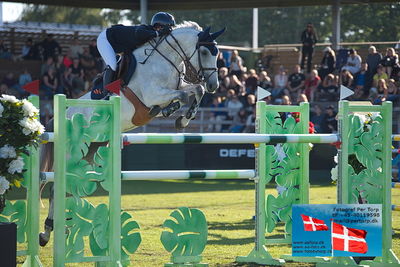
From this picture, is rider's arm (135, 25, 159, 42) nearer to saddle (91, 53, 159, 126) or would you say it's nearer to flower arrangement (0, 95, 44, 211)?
saddle (91, 53, 159, 126)

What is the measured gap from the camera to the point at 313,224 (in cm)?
570

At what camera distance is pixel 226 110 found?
55.4ft

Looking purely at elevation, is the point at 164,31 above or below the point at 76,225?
above

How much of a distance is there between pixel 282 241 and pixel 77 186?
2.04 m

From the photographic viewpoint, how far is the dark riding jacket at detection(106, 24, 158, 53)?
26.7ft

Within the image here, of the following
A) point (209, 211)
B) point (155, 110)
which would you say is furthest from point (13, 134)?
point (209, 211)

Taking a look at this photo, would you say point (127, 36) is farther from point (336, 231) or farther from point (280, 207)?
point (336, 231)

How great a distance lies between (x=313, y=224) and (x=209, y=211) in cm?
464

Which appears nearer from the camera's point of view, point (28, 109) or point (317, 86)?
point (28, 109)

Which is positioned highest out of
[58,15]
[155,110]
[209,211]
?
[58,15]

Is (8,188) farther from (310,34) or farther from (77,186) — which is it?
(310,34)

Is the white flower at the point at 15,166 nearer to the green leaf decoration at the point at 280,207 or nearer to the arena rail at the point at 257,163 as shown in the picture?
the arena rail at the point at 257,163

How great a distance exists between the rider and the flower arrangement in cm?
314

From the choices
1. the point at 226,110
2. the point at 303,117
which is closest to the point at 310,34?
the point at 226,110
